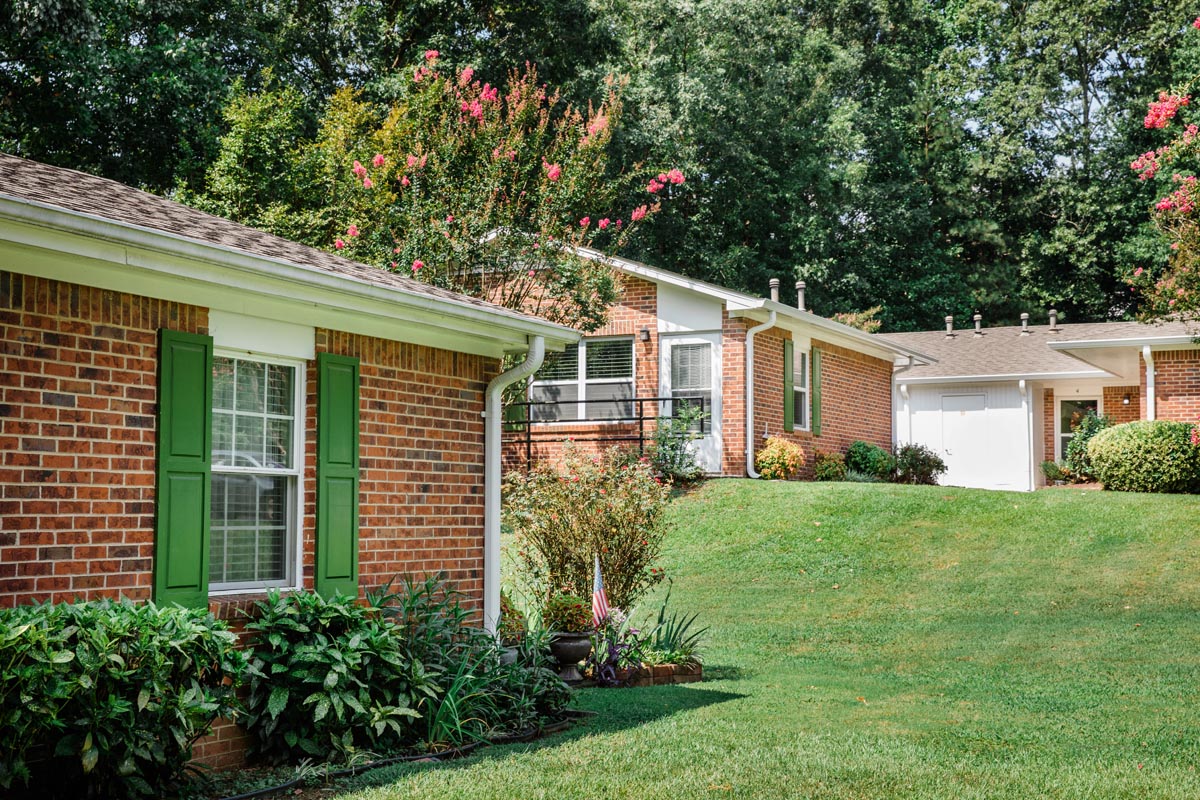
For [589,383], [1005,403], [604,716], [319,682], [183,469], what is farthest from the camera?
[1005,403]

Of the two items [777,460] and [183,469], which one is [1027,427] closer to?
[777,460]

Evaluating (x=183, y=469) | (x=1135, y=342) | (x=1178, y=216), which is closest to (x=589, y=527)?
(x=183, y=469)

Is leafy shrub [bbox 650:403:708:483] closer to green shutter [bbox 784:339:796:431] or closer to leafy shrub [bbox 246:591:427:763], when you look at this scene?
green shutter [bbox 784:339:796:431]

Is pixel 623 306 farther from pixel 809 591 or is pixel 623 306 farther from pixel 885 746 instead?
pixel 885 746

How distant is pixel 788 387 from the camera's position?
21328 mm

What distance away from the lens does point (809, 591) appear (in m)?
14.9

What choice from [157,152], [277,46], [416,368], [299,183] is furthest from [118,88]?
[416,368]

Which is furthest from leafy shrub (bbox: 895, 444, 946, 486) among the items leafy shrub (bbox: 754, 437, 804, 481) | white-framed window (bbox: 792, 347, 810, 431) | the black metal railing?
the black metal railing

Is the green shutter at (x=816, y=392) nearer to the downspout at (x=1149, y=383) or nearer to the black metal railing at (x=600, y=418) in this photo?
the black metal railing at (x=600, y=418)

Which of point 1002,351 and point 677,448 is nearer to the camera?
point 677,448

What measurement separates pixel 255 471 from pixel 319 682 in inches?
54.3

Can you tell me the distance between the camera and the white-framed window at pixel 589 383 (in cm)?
2095

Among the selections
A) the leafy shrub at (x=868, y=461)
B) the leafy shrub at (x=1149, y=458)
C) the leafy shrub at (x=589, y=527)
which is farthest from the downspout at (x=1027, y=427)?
the leafy shrub at (x=589, y=527)

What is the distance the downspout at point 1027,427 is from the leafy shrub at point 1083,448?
44.9 inches
